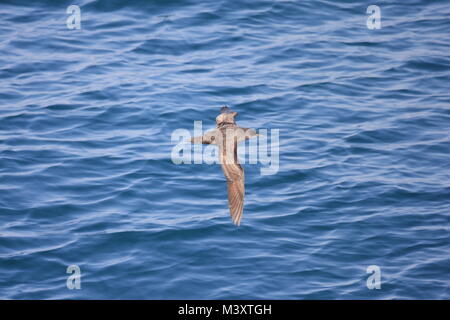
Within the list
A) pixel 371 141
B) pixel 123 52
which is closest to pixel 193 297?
A: pixel 371 141

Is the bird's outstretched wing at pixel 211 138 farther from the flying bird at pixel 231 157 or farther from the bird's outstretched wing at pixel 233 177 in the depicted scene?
the bird's outstretched wing at pixel 233 177

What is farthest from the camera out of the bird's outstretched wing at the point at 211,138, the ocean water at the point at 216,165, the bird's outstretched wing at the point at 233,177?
the ocean water at the point at 216,165

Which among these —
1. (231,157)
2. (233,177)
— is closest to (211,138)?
(231,157)

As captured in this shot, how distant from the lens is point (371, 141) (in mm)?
13625

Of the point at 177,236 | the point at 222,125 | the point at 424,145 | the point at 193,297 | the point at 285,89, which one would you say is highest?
the point at 285,89

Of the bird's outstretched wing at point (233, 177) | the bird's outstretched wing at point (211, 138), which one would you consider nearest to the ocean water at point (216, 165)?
the bird's outstretched wing at point (233, 177)

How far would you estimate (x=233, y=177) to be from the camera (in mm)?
9531

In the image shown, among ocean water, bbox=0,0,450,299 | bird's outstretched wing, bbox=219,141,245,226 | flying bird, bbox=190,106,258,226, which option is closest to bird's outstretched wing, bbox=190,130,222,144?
flying bird, bbox=190,106,258,226

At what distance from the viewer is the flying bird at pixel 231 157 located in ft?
31.0

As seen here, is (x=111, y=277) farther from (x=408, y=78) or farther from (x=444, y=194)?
(x=408, y=78)

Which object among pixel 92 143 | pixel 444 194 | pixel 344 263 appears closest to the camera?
pixel 344 263

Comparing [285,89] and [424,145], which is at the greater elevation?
[285,89]

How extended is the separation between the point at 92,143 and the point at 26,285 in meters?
3.35

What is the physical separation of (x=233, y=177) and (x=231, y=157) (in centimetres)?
28
